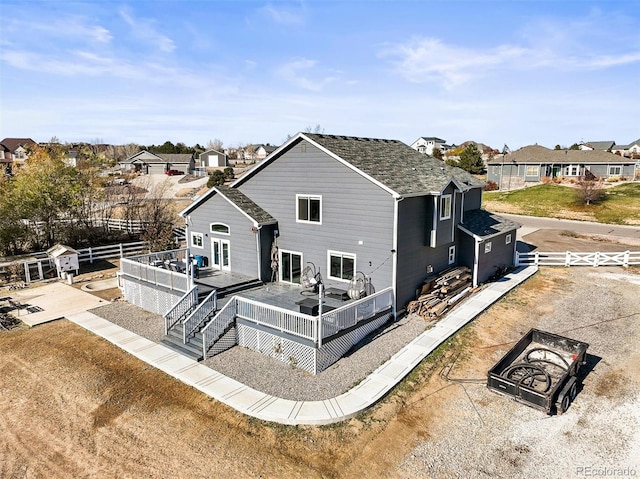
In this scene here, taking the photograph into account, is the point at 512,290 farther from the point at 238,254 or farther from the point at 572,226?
the point at 572,226

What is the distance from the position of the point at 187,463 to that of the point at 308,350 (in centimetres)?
466

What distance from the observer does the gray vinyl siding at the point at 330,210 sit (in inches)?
616

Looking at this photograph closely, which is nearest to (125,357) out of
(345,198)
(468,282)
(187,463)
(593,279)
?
(187,463)

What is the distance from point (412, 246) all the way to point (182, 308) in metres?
9.10

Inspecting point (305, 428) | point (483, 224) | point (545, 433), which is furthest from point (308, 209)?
point (545, 433)

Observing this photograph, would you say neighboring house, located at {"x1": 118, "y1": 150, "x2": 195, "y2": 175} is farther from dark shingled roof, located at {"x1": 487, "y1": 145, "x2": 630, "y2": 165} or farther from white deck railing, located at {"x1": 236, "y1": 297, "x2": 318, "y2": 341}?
white deck railing, located at {"x1": 236, "y1": 297, "x2": 318, "y2": 341}

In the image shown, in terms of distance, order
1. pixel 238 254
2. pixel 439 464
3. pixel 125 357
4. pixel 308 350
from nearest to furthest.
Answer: pixel 439 464
pixel 308 350
pixel 125 357
pixel 238 254

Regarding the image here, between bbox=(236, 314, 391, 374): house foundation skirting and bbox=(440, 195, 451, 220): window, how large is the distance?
555 centimetres

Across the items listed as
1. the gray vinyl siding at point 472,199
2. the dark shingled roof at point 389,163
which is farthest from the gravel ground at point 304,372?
the gray vinyl siding at point 472,199

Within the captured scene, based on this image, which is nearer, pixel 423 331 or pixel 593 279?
pixel 423 331

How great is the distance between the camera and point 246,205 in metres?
18.9

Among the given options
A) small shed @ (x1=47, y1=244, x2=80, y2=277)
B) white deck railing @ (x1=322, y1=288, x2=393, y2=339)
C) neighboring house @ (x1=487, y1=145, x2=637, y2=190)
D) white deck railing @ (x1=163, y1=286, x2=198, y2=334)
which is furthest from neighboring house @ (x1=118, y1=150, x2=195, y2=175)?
white deck railing @ (x1=322, y1=288, x2=393, y2=339)

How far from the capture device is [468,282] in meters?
19.3

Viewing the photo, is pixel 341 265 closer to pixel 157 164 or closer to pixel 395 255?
pixel 395 255
